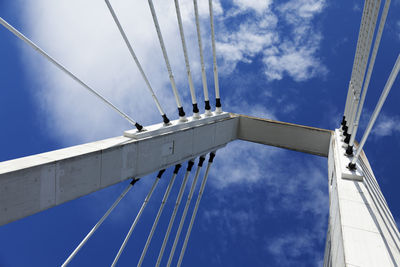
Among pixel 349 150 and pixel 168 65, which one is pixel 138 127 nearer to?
pixel 168 65

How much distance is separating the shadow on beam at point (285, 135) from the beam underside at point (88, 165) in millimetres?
1308

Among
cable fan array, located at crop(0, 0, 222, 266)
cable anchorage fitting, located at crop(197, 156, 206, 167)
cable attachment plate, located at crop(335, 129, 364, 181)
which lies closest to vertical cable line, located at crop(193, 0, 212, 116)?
cable fan array, located at crop(0, 0, 222, 266)

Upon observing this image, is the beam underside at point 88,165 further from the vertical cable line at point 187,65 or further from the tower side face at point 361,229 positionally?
the tower side face at point 361,229

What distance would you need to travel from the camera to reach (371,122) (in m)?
4.01

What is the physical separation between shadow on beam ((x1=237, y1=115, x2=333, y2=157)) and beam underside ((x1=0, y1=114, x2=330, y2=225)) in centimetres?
131

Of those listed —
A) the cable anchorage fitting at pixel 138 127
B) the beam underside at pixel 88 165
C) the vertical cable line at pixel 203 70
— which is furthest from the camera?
the vertical cable line at pixel 203 70

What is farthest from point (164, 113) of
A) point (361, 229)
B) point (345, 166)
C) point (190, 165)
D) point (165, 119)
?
point (361, 229)

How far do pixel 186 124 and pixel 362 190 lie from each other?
369 cm

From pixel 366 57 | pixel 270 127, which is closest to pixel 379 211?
pixel 366 57

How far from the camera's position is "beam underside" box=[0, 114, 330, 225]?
397cm

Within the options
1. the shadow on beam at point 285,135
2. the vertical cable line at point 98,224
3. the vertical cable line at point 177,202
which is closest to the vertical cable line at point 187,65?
the vertical cable line at point 177,202

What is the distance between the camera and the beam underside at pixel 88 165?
3973 mm

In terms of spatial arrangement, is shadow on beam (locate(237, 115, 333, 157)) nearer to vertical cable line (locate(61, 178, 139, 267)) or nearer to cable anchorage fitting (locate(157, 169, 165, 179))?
cable anchorage fitting (locate(157, 169, 165, 179))

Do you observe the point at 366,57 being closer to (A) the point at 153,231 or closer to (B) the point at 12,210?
(A) the point at 153,231
